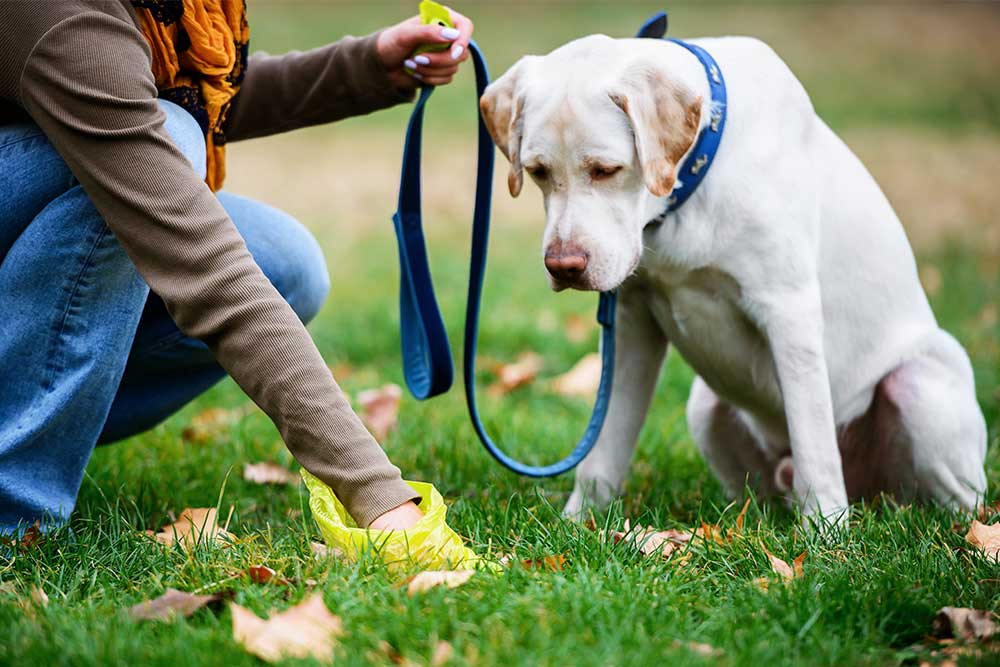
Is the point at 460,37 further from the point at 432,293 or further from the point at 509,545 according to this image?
the point at 509,545

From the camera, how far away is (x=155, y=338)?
2795 mm

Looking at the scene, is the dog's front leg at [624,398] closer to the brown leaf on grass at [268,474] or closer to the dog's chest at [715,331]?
the dog's chest at [715,331]

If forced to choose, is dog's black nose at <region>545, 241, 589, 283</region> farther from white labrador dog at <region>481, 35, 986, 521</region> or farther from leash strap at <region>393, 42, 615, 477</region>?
leash strap at <region>393, 42, 615, 477</region>

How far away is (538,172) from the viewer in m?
2.58

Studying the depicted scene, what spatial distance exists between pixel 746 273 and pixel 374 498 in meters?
1.09

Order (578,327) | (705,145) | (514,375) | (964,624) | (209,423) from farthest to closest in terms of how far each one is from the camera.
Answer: (578,327) < (514,375) < (209,423) < (705,145) < (964,624)

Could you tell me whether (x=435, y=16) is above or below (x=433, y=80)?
above

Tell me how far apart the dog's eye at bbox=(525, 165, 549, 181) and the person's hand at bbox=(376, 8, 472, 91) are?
41cm

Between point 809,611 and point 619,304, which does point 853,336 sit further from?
point 809,611

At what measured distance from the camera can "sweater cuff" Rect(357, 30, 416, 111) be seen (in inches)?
114

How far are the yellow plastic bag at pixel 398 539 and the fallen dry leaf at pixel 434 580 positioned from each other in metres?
0.08

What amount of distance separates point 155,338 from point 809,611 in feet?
5.73

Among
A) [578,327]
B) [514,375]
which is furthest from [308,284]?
[578,327]

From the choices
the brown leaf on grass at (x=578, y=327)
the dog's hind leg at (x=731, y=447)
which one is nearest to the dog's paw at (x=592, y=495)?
the dog's hind leg at (x=731, y=447)
